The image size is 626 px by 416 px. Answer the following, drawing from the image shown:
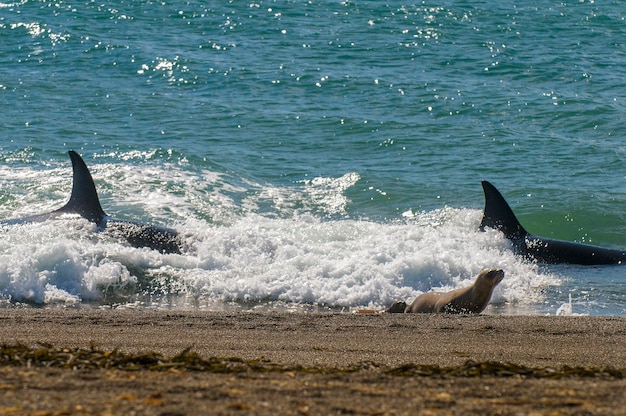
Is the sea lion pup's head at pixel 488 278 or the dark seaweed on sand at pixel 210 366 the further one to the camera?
the sea lion pup's head at pixel 488 278

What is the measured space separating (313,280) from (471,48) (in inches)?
619

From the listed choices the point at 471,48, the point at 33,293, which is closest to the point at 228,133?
the point at 471,48

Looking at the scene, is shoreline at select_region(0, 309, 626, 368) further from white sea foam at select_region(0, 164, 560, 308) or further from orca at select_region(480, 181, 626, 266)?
orca at select_region(480, 181, 626, 266)

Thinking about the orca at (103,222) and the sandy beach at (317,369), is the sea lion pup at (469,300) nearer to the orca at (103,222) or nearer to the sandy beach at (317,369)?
the sandy beach at (317,369)

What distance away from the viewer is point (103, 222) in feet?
41.2

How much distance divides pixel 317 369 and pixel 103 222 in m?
8.26

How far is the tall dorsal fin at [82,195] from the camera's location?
12711 mm

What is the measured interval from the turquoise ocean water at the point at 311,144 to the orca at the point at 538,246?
28 cm

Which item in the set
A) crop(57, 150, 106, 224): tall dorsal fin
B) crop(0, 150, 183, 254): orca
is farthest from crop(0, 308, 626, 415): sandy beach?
crop(57, 150, 106, 224): tall dorsal fin

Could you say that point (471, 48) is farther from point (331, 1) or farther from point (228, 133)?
point (228, 133)

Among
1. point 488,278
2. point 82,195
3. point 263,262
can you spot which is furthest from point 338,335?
point 82,195

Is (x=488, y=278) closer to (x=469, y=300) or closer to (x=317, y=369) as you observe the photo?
(x=469, y=300)

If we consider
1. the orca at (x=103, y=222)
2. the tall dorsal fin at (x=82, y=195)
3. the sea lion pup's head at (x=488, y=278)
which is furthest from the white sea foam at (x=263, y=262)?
the sea lion pup's head at (x=488, y=278)

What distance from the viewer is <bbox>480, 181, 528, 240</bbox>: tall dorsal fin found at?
13.2 meters
